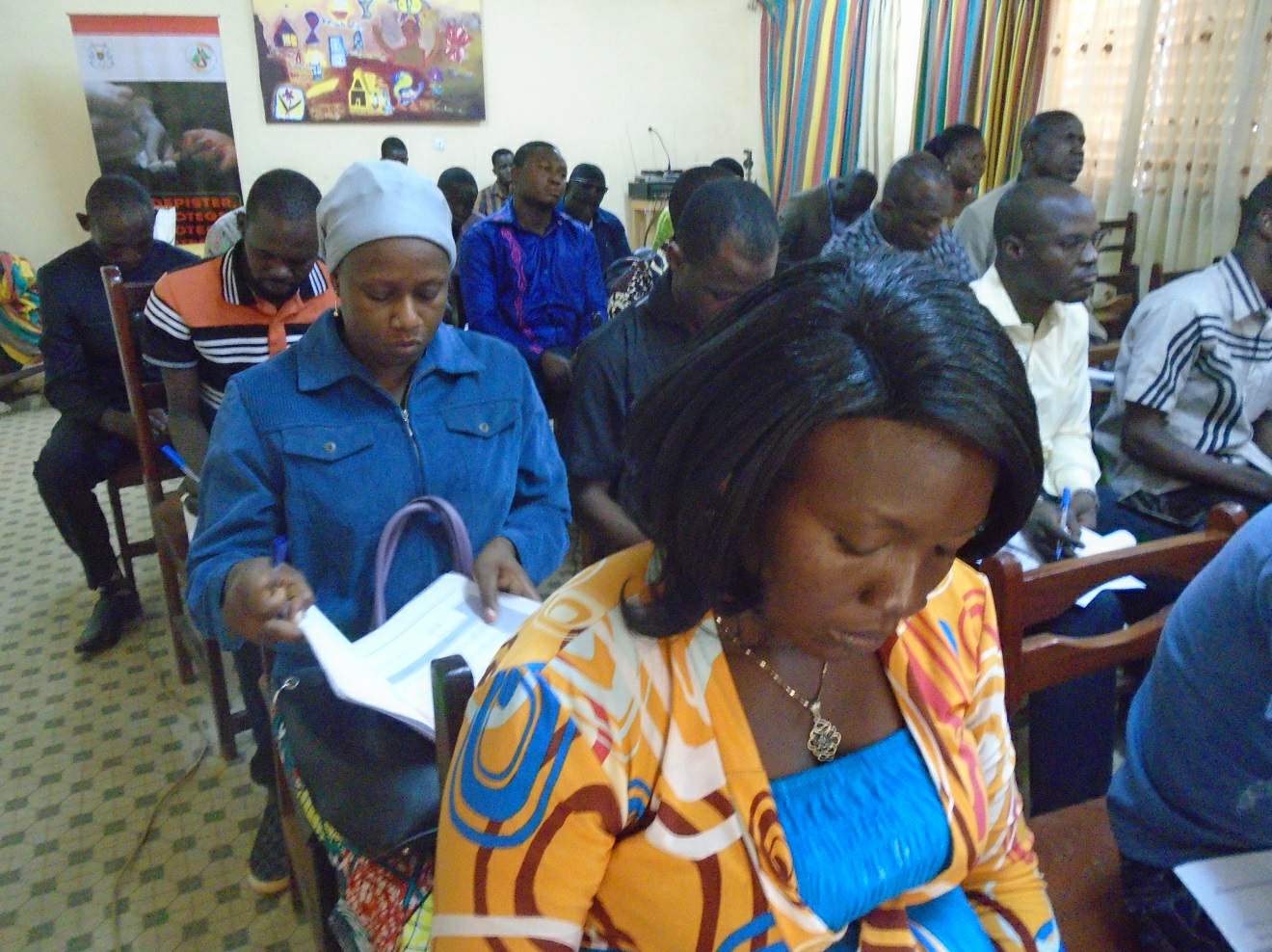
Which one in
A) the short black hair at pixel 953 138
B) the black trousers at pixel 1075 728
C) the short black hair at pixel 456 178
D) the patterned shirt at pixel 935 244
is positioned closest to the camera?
the black trousers at pixel 1075 728

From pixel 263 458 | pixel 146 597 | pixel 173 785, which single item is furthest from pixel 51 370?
pixel 263 458

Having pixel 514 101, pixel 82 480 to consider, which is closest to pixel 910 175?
pixel 82 480

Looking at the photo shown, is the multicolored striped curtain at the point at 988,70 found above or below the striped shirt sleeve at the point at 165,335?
above

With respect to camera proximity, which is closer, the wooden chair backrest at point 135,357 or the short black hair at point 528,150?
the wooden chair backrest at point 135,357

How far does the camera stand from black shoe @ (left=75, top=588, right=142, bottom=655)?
2662mm

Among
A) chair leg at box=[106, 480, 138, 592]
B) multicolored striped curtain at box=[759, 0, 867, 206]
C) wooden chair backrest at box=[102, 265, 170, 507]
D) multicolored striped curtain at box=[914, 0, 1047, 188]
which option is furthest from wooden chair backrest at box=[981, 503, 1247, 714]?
multicolored striped curtain at box=[759, 0, 867, 206]

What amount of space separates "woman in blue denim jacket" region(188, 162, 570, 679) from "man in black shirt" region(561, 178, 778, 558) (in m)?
0.39

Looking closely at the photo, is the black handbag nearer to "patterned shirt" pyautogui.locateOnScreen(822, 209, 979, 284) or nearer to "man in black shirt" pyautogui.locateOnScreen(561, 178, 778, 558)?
"man in black shirt" pyautogui.locateOnScreen(561, 178, 778, 558)

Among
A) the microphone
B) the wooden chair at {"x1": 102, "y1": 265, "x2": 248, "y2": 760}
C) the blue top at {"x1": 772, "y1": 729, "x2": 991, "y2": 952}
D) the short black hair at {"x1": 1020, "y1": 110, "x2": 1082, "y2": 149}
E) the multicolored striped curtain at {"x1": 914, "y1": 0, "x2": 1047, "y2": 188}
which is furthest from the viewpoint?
the microphone

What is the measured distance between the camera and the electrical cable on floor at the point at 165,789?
1.76 m

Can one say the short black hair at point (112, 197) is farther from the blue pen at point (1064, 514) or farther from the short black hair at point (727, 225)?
the blue pen at point (1064, 514)

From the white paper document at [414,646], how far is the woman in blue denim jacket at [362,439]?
0.04 metres

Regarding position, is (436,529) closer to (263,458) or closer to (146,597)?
(263,458)

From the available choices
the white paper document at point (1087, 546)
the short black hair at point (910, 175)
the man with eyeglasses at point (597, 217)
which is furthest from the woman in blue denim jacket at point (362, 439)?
the man with eyeglasses at point (597, 217)
